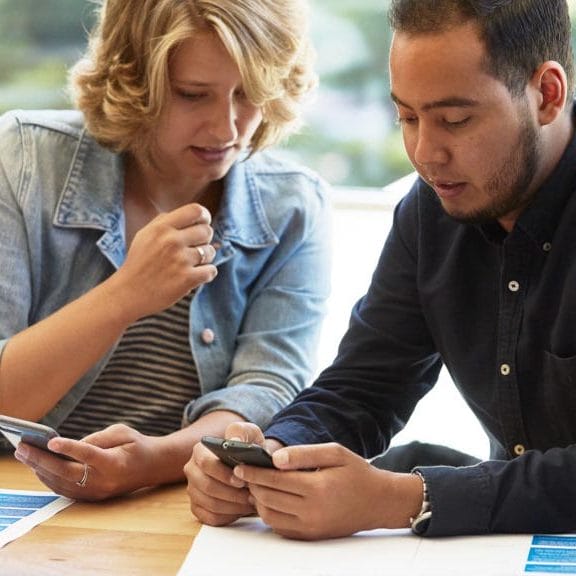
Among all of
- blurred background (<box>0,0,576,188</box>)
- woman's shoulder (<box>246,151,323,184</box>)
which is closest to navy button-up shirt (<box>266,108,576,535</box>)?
woman's shoulder (<box>246,151,323,184</box>)

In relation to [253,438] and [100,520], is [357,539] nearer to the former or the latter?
[253,438]

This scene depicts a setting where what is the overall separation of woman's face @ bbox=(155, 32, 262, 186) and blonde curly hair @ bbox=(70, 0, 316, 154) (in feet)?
0.05

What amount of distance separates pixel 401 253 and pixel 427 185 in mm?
108

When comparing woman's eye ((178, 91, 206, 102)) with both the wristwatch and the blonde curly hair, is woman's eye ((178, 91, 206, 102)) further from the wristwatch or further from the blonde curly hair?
the wristwatch

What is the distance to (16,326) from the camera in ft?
6.46

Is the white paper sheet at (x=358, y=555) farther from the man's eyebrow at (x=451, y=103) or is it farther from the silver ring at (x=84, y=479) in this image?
the man's eyebrow at (x=451, y=103)

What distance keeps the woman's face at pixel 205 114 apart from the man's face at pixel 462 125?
15.1 inches

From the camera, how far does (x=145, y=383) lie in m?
2.04

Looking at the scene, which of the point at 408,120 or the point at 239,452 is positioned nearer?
the point at 239,452

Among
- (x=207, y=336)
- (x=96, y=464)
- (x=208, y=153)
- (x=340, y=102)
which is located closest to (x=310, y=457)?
(x=96, y=464)

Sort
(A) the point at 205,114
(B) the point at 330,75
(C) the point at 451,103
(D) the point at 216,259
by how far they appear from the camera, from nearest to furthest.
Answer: (C) the point at 451,103 < (A) the point at 205,114 < (D) the point at 216,259 < (B) the point at 330,75

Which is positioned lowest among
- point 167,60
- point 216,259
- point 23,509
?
point 23,509

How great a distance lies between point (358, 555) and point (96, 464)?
418mm

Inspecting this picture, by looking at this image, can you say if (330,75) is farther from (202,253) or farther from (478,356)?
(478,356)
